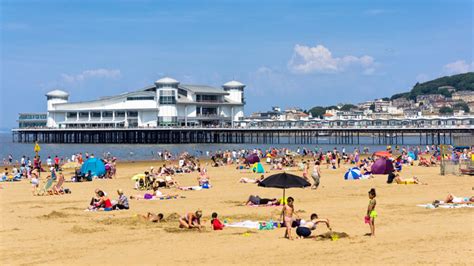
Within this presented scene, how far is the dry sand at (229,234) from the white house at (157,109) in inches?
2826

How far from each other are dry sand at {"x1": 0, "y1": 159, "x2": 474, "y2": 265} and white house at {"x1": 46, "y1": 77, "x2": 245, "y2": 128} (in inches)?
2826

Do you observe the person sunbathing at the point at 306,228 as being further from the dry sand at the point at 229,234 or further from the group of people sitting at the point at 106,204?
the group of people sitting at the point at 106,204

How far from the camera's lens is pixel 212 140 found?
95.0 metres

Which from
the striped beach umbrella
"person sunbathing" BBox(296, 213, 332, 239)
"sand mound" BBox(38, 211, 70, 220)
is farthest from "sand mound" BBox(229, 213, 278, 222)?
the striped beach umbrella

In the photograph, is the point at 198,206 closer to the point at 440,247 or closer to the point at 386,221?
the point at 386,221

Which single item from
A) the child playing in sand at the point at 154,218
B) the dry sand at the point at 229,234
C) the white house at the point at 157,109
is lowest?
the dry sand at the point at 229,234

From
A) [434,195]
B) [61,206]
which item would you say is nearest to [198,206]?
[61,206]

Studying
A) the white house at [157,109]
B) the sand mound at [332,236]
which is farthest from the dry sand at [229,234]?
the white house at [157,109]

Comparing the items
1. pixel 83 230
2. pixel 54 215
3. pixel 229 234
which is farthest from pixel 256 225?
pixel 54 215

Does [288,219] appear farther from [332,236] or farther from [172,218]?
[172,218]

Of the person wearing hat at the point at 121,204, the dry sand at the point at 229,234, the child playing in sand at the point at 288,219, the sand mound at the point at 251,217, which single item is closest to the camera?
the dry sand at the point at 229,234

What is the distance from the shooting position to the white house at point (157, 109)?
92750 mm

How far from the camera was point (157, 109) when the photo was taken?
92.6 metres

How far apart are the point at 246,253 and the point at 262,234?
2.00 metres
